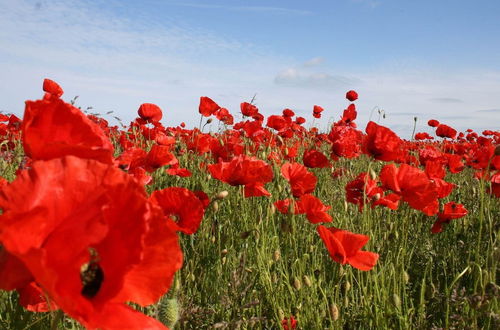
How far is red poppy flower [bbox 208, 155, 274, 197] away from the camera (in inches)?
89.0

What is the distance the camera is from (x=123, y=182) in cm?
63

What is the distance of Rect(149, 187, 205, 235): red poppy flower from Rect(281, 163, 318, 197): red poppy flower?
3.16ft

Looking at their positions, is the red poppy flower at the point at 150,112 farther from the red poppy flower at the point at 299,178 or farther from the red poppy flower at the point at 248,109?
the red poppy flower at the point at 299,178

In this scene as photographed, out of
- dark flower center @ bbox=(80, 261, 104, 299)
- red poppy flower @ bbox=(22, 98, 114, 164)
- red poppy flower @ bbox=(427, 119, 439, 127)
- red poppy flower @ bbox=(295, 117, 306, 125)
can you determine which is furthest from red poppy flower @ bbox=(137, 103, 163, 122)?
red poppy flower @ bbox=(427, 119, 439, 127)

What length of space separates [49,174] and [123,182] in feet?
0.33

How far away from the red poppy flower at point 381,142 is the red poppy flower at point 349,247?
887mm

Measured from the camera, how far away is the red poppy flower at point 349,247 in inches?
64.2

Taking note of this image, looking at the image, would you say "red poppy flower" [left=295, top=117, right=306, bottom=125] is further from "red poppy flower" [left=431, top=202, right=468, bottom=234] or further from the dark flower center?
the dark flower center

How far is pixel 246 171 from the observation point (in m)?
2.26

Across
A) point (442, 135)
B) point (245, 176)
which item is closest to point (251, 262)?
point (245, 176)

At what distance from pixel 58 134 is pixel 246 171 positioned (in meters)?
1.53

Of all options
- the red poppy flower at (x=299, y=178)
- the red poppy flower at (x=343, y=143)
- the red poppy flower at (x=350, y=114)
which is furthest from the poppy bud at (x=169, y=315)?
the red poppy flower at (x=350, y=114)

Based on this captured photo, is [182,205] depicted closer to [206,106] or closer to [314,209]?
[314,209]

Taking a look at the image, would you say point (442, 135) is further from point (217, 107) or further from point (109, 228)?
point (109, 228)
